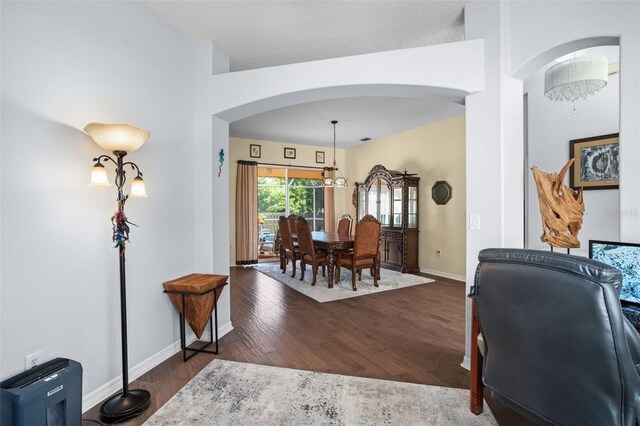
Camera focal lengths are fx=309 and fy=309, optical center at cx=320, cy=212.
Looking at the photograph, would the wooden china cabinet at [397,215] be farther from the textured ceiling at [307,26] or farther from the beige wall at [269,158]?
the textured ceiling at [307,26]

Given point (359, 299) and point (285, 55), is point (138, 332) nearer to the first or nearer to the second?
point (359, 299)

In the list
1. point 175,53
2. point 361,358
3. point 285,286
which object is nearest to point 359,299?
point 285,286

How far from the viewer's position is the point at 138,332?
232cm

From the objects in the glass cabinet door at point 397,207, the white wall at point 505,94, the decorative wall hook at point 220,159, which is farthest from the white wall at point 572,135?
the decorative wall hook at point 220,159

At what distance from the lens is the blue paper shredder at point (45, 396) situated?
139 cm

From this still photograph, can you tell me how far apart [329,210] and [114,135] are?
20.8 feet

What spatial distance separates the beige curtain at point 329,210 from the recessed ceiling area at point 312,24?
188 inches

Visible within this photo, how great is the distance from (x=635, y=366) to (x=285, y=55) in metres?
3.47

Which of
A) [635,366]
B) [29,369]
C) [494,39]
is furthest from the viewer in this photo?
[494,39]

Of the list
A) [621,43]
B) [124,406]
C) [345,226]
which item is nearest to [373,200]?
[345,226]

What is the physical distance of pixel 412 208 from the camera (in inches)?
232

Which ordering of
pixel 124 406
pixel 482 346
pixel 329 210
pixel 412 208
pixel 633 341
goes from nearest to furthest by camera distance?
pixel 633 341 → pixel 482 346 → pixel 124 406 → pixel 412 208 → pixel 329 210

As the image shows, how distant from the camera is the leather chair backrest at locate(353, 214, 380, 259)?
451 cm

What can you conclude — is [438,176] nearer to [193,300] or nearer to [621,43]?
[621,43]
